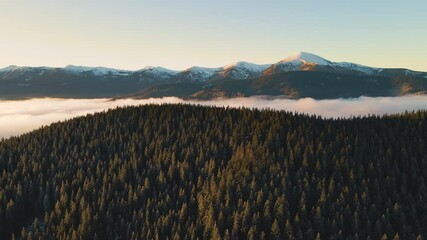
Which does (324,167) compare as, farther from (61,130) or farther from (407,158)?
(61,130)

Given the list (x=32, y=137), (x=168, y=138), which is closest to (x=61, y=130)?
(x=32, y=137)

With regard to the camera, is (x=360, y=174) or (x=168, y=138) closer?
(x=360, y=174)

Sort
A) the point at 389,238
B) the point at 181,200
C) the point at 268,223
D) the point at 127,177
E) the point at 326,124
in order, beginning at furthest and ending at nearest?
the point at 326,124 → the point at 127,177 → the point at 181,200 → the point at 268,223 → the point at 389,238

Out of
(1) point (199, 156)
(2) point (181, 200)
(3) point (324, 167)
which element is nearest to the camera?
(2) point (181, 200)

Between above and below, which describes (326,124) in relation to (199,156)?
above

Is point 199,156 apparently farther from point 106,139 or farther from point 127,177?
point 106,139

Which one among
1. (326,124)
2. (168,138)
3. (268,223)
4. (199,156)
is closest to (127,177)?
(199,156)
